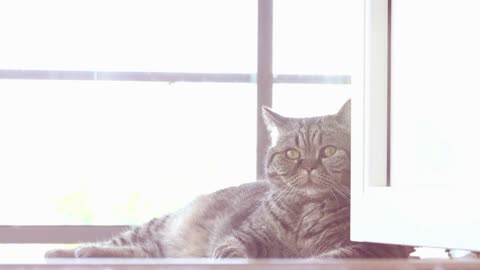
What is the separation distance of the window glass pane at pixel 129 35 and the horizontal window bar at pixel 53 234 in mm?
533

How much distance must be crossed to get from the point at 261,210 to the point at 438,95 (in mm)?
700

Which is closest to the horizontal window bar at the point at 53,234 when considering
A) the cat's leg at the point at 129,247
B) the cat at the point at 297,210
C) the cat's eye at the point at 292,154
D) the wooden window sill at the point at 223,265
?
the cat's leg at the point at 129,247

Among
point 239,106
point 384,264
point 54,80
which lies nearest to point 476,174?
point 384,264

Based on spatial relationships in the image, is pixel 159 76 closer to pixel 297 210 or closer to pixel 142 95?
pixel 142 95

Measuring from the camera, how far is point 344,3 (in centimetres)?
265

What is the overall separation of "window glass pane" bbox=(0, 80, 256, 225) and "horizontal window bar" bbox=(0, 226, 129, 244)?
97 mm

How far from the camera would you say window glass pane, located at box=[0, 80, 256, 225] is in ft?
8.67

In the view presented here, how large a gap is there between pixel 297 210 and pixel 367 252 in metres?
0.22

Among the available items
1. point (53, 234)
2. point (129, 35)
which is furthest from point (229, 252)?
point (129, 35)

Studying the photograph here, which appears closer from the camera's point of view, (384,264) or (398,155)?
(384,264)

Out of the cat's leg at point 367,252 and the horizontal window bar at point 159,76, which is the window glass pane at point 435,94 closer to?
the cat's leg at point 367,252

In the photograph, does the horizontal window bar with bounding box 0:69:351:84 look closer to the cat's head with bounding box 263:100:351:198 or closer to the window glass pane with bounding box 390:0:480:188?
the cat's head with bounding box 263:100:351:198

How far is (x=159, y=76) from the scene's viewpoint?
8.59 ft

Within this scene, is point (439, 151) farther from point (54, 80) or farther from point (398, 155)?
point (54, 80)
